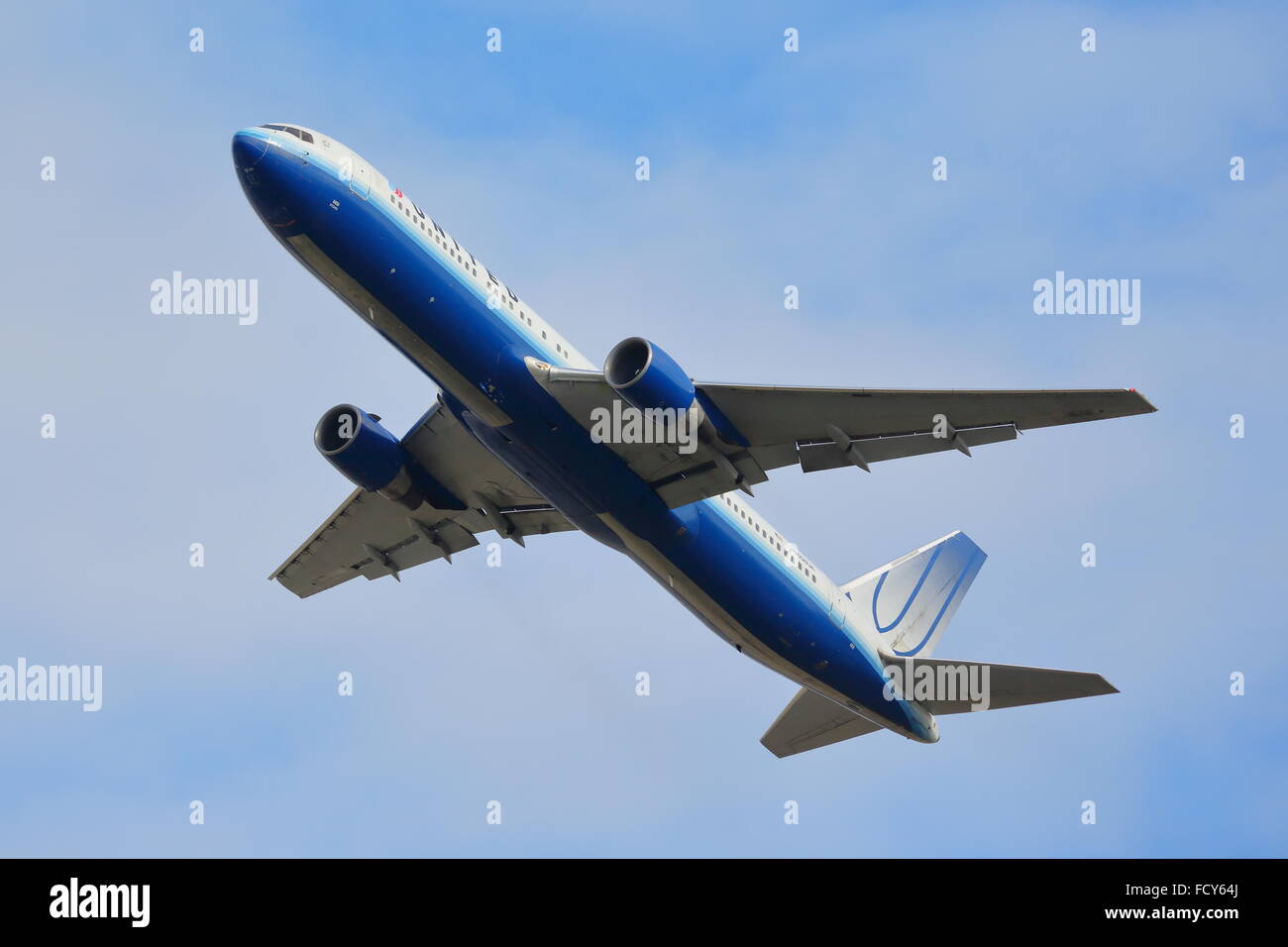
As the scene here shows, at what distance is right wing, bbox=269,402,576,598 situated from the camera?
41344 millimetres

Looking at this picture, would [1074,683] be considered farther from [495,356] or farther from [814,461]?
[495,356]

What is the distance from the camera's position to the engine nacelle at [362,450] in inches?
1575

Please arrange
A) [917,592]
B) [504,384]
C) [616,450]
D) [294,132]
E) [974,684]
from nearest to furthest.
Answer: [294,132] → [504,384] → [616,450] → [974,684] → [917,592]

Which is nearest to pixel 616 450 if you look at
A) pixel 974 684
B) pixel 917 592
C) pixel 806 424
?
pixel 806 424

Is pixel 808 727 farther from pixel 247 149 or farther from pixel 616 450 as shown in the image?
pixel 247 149

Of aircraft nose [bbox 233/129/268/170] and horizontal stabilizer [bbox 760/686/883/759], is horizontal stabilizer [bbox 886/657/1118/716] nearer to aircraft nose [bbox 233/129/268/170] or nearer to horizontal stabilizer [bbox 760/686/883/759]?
horizontal stabilizer [bbox 760/686/883/759]

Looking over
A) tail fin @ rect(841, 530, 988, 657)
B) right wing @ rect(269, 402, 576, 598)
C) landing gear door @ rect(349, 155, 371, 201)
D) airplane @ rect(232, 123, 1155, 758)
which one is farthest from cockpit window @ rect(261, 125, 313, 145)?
tail fin @ rect(841, 530, 988, 657)

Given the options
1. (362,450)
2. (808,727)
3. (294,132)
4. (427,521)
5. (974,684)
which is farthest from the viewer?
(808,727)

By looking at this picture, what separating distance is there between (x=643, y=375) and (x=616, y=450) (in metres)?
2.61

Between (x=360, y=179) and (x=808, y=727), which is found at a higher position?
(x=360, y=179)

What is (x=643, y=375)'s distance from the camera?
34.2m

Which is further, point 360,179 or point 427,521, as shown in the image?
point 427,521

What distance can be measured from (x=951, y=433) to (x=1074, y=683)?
9021 millimetres
